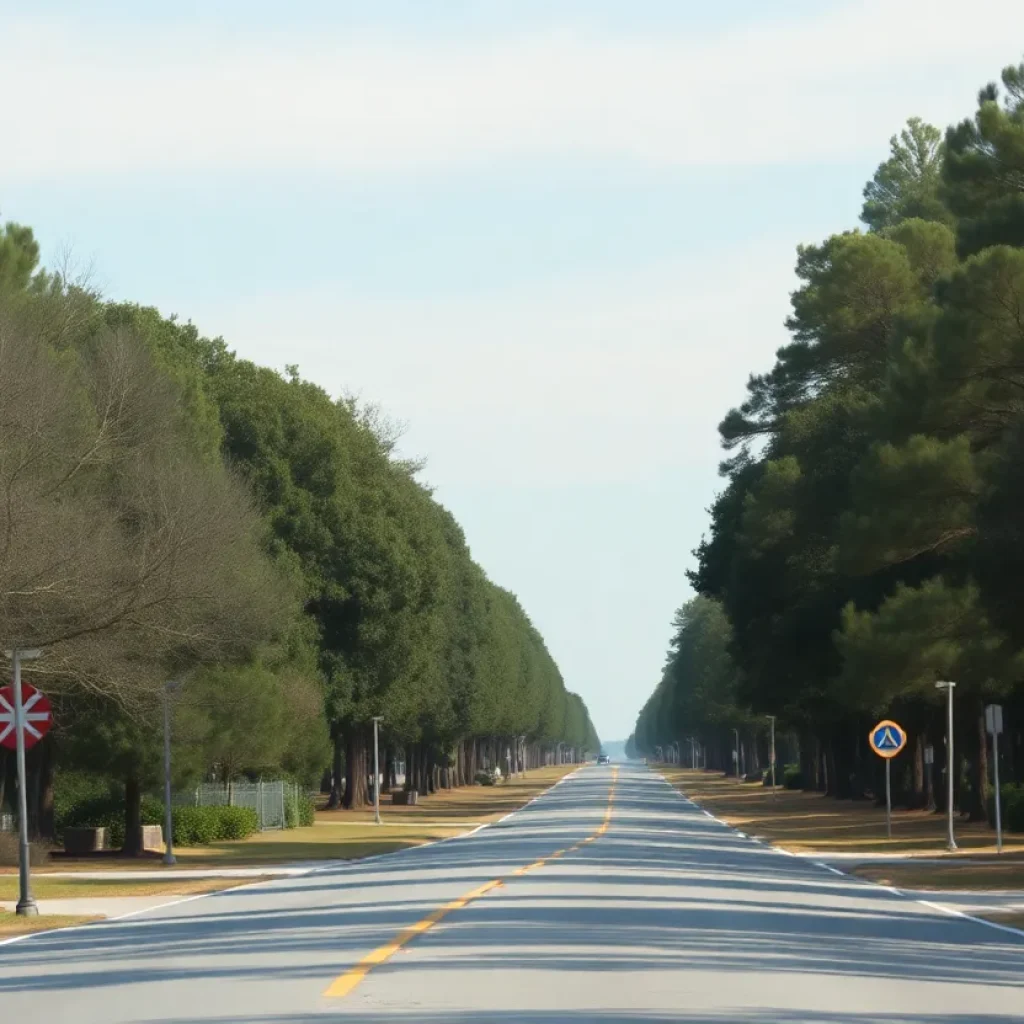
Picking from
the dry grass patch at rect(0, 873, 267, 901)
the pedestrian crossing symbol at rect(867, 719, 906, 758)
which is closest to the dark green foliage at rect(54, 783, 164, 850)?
the dry grass patch at rect(0, 873, 267, 901)

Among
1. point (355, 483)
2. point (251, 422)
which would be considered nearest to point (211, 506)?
point (251, 422)

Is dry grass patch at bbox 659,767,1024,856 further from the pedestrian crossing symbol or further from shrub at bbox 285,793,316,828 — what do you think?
shrub at bbox 285,793,316,828

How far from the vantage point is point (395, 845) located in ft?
178

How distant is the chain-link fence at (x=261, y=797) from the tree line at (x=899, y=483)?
56.7 feet

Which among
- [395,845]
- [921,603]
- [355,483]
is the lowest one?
[395,845]

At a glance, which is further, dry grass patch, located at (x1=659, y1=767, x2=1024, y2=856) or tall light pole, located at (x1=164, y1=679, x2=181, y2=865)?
dry grass patch, located at (x1=659, y1=767, x2=1024, y2=856)

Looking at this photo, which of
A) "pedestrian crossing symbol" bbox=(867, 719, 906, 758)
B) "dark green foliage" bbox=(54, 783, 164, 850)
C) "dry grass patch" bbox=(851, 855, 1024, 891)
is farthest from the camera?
"dark green foliage" bbox=(54, 783, 164, 850)

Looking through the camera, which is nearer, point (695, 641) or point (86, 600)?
point (86, 600)

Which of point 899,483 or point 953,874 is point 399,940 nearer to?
point 953,874

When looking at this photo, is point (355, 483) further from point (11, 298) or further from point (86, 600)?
point (86, 600)

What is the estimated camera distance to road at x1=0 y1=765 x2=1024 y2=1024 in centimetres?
1371

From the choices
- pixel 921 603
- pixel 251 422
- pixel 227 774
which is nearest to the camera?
pixel 921 603

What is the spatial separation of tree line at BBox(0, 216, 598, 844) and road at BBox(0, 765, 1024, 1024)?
9.01 meters

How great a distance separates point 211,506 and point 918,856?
16580 millimetres
